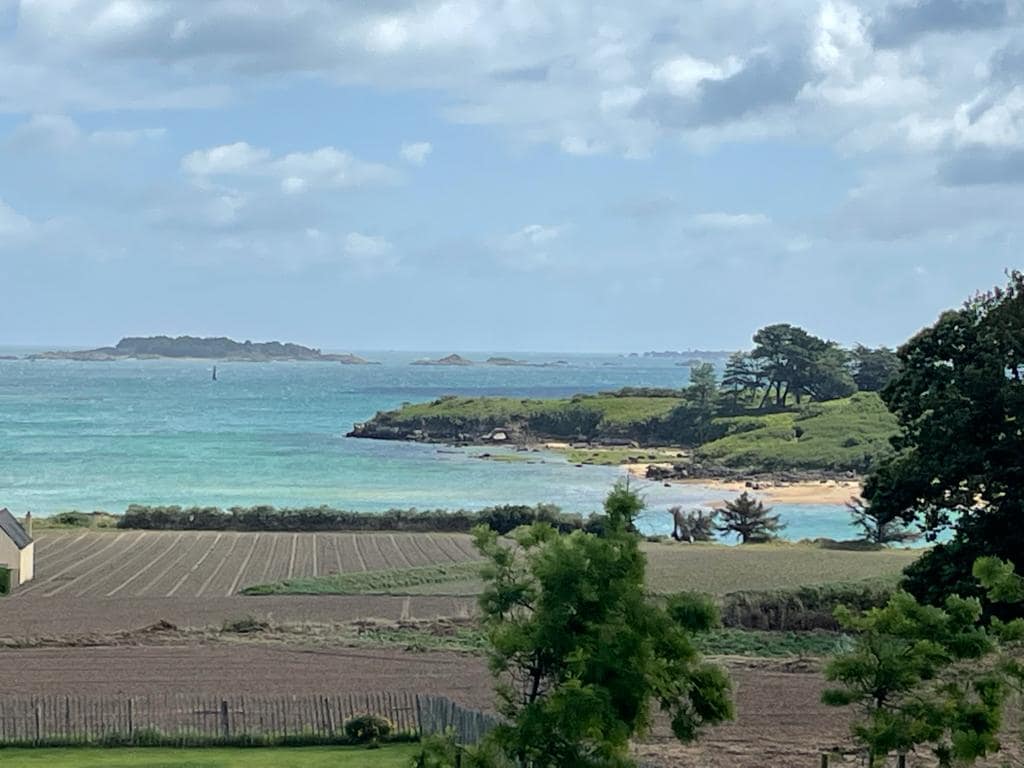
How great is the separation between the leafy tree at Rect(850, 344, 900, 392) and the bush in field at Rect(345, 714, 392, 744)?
472ft

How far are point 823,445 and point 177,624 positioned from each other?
9381cm

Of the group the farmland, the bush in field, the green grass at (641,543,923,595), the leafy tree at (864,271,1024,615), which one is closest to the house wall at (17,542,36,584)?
the farmland

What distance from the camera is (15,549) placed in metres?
51.6

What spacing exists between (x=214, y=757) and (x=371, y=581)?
87.3 feet

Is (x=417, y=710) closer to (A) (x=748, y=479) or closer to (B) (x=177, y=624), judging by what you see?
(B) (x=177, y=624)

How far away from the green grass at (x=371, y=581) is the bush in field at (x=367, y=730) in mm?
21519

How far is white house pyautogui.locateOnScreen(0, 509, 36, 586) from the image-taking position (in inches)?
2024

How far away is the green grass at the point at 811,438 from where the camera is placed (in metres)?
124

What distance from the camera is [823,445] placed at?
128875 mm

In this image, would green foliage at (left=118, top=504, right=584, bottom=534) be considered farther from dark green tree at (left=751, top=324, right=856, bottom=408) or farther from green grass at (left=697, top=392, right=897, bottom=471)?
dark green tree at (left=751, top=324, right=856, bottom=408)

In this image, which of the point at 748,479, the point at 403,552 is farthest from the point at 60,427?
the point at 403,552

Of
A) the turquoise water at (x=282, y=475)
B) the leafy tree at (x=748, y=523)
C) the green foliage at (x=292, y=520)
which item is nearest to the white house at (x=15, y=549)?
the green foliage at (x=292, y=520)

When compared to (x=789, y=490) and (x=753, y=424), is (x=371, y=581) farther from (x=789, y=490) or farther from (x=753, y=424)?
(x=753, y=424)

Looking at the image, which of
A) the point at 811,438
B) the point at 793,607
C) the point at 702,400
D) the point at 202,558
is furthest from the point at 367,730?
the point at 702,400
